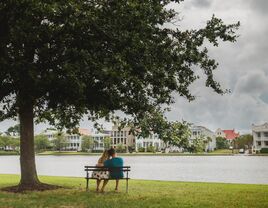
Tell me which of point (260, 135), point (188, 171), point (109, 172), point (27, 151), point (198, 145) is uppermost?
point (260, 135)

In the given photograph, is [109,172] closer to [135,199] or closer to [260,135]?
[135,199]

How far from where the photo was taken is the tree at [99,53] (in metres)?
16.6

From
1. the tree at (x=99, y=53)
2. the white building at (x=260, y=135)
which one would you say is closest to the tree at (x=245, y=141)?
the white building at (x=260, y=135)

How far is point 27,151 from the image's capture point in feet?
71.9

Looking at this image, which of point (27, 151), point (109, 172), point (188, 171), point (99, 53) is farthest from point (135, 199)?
point (188, 171)

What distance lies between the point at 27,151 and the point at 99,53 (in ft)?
23.9

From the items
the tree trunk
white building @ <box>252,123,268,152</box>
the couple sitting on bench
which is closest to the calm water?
the tree trunk

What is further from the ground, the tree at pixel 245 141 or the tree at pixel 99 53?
the tree at pixel 99 53

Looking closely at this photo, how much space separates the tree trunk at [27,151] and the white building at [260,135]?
6590 inches

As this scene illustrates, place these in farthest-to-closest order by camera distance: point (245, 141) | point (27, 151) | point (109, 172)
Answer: point (245, 141) < point (27, 151) < point (109, 172)

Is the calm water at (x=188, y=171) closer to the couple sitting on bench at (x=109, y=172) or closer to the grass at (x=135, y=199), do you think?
the couple sitting on bench at (x=109, y=172)

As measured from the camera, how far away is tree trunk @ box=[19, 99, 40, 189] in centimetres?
2144

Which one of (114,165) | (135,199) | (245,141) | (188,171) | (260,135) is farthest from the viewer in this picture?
(245,141)

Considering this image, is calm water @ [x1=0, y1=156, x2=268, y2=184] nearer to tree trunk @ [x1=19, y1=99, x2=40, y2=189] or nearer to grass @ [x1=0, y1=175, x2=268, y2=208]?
tree trunk @ [x1=19, y1=99, x2=40, y2=189]
